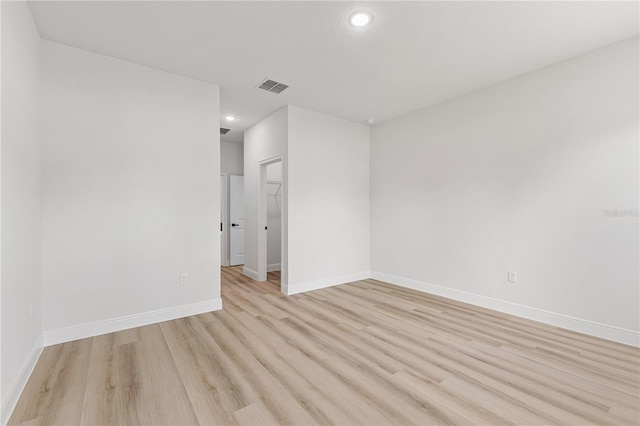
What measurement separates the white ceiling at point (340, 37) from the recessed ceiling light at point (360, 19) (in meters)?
0.05

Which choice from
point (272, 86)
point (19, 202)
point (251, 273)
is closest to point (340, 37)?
point (272, 86)

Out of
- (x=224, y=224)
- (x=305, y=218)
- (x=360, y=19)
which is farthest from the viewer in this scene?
(x=224, y=224)

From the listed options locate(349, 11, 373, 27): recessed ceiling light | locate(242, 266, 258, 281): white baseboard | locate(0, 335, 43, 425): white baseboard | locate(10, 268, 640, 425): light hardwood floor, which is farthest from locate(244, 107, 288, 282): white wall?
locate(0, 335, 43, 425): white baseboard

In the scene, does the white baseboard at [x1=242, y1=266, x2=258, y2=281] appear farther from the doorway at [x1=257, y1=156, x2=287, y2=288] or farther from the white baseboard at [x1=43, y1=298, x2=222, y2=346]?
the white baseboard at [x1=43, y1=298, x2=222, y2=346]

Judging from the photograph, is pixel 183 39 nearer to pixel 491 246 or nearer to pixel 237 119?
pixel 237 119

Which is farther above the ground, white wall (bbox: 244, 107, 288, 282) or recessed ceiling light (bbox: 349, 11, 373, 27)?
recessed ceiling light (bbox: 349, 11, 373, 27)

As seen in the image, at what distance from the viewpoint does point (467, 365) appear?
222 cm

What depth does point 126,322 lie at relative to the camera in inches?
113

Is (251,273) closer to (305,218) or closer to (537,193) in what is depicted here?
(305,218)

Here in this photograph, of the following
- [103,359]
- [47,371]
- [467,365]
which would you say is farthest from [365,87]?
[47,371]

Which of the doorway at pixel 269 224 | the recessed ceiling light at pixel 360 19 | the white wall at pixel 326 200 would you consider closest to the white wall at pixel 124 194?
the white wall at pixel 326 200

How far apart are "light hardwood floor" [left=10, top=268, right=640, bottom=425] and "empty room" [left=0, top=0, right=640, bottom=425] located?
0.02 metres

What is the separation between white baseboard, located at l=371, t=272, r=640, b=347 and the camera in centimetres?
259

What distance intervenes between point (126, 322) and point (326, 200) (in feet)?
9.90
